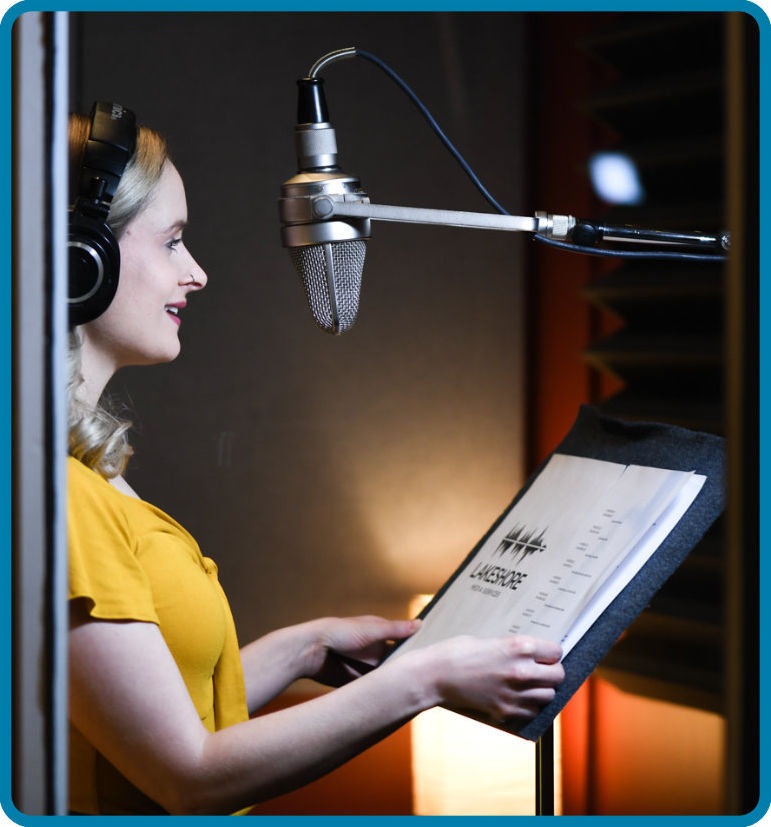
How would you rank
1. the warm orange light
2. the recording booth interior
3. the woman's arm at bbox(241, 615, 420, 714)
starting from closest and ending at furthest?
the woman's arm at bbox(241, 615, 420, 714) → the recording booth interior → the warm orange light

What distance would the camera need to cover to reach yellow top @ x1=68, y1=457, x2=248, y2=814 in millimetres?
999

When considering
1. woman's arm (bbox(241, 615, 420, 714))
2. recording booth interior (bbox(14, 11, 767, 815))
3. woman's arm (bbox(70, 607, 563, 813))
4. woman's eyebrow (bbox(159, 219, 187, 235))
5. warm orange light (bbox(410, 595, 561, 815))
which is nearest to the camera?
woman's arm (bbox(70, 607, 563, 813))

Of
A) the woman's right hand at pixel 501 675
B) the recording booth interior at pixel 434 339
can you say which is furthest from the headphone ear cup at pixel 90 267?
Answer: the recording booth interior at pixel 434 339

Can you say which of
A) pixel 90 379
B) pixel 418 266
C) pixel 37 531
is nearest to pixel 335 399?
pixel 418 266

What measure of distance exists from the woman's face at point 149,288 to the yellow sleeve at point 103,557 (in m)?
0.18

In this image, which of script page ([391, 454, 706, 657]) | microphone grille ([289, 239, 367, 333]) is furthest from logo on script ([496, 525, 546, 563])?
microphone grille ([289, 239, 367, 333])

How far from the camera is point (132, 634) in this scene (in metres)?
0.99

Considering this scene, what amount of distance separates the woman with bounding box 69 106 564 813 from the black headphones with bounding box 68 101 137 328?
41 mm

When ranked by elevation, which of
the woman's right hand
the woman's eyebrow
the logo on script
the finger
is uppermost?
the woman's eyebrow

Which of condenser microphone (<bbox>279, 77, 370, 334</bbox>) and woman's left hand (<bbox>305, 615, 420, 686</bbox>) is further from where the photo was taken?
woman's left hand (<bbox>305, 615, 420, 686</bbox>)

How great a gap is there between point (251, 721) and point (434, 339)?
1199 mm

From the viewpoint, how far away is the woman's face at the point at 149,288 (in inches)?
46.9

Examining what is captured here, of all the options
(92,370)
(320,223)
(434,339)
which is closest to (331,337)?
(434,339)

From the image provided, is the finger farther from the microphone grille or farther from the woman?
the microphone grille
